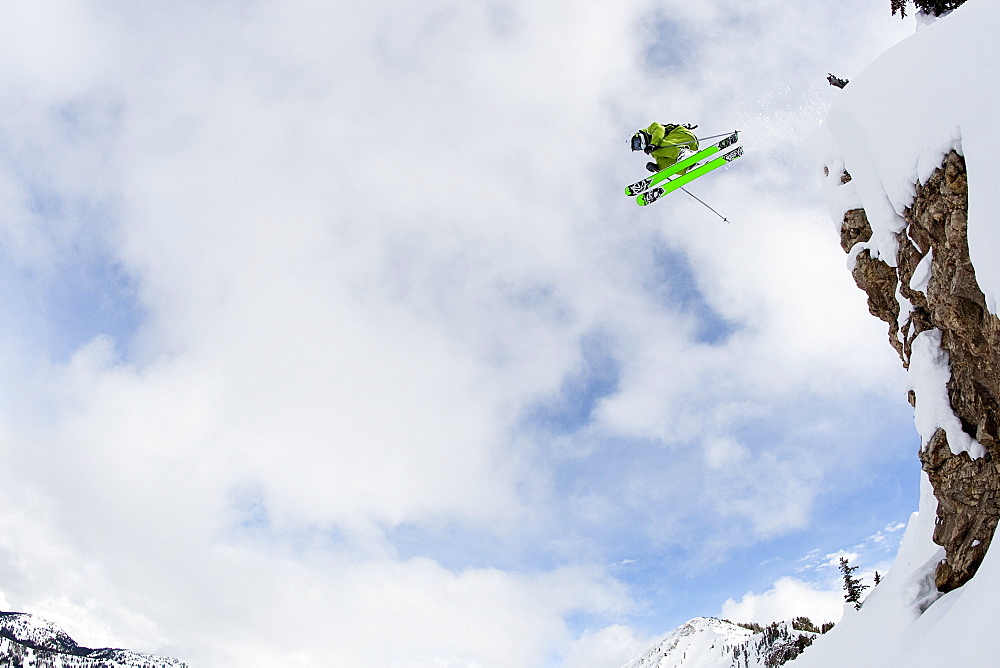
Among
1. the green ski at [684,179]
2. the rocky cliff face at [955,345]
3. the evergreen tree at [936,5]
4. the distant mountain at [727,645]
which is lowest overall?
the distant mountain at [727,645]

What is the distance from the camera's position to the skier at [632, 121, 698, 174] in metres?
19.2

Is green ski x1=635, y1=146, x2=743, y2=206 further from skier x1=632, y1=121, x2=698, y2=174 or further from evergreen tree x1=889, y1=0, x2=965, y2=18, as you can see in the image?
evergreen tree x1=889, y1=0, x2=965, y2=18

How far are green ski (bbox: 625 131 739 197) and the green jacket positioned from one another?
51 cm

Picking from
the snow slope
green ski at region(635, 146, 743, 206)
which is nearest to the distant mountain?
the snow slope

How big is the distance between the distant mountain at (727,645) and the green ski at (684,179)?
37929mm

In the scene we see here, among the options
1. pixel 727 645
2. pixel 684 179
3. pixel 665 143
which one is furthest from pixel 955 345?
pixel 727 645

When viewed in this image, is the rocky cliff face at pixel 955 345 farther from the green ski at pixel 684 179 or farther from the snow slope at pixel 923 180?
the green ski at pixel 684 179

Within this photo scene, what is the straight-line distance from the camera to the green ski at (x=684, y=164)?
2092cm

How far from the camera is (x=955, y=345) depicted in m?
10.3

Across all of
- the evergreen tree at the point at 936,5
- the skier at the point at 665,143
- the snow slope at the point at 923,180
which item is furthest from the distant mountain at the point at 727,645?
the evergreen tree at the point at 936,5

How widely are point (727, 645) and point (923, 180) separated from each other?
7435cm

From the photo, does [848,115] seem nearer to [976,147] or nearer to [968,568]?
[976,147]

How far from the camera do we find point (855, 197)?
13305 mm

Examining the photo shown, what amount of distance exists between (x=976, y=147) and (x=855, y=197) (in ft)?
18.3
